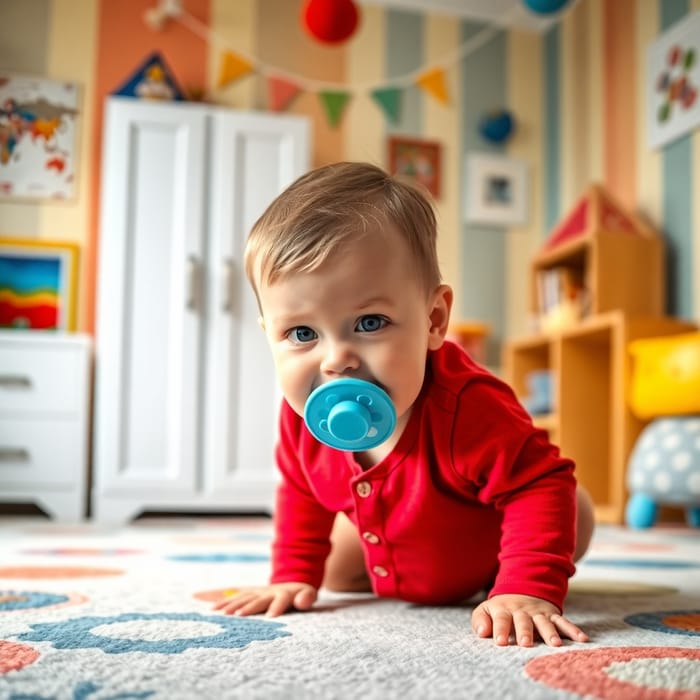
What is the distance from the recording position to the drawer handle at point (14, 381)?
8.78ft

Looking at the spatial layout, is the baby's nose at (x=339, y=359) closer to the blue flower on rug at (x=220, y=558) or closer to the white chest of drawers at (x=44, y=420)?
the blue flower on rug at (x=220, y=558)

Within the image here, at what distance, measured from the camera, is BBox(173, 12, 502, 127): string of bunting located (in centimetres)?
342

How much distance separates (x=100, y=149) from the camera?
3.29 metres

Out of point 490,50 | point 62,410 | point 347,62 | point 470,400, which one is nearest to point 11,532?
point 62,410

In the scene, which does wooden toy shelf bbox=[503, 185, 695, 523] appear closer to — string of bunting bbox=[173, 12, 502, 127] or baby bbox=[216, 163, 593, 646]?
string of bunting bbox=[173, 12, 502, 127]

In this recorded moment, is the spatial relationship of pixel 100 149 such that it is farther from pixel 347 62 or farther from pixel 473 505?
pixel 473 505

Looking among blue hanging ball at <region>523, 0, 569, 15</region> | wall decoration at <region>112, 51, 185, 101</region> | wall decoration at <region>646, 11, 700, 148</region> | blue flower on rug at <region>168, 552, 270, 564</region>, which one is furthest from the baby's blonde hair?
wall decoration at <region>112, 51, 185, 101</region>

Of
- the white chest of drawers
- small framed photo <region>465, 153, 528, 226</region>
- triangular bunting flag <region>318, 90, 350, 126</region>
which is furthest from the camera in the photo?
small framed photo <region>465, 153, 528, 226</region>

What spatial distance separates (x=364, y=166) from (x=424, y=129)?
290cm

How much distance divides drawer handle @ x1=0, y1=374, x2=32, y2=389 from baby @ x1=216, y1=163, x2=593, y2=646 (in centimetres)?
193

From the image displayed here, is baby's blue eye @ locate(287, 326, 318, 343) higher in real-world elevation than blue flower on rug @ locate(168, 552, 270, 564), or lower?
higher

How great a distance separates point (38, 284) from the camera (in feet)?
10.5

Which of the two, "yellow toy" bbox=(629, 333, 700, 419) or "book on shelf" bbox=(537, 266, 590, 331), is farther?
Result: "book on shelf" bbox=(537, 266, 590, 331)

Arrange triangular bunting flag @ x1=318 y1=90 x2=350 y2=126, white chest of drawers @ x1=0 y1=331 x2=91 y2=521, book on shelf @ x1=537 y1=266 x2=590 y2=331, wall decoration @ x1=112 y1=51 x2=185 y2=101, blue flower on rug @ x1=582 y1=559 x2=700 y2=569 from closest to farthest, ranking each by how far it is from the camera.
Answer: blue flower on rug @ x1=582 y1=559 x2=700 y2=569 → white chest of drawers @ x1=0 y1=331 x2=91 y2=521 → book on shelf @ x1=537 y1=266 x2=590 y2=331 → wall decoration @ x1=112 y1=51 x2=185 y2=101 → triangular bunting flag @ x1=318 y1=90 x2=350 y2=126
